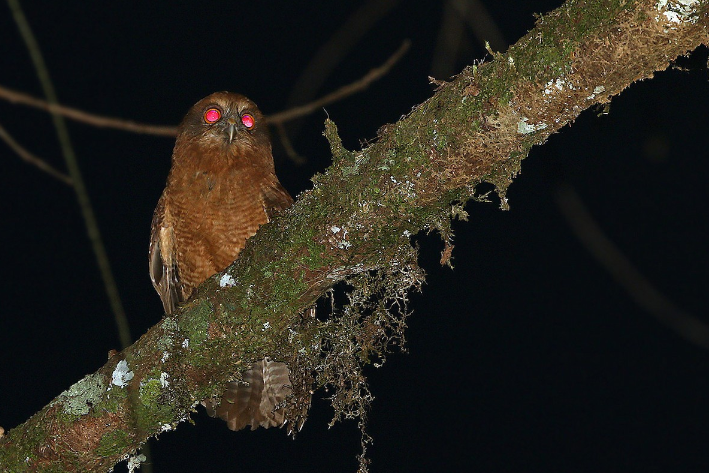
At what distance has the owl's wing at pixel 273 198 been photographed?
4.01 m

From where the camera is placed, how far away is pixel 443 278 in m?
7.75

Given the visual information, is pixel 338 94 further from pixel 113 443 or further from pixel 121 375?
pixel 113 443

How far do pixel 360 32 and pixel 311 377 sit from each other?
135 cm

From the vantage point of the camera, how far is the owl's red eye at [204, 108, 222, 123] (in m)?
4.53

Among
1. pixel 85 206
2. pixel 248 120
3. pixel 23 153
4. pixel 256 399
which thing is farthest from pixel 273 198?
pixel 85 206

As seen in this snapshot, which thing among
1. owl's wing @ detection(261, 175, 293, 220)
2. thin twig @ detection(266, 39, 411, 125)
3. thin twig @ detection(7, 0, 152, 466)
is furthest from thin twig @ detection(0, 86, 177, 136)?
owl's wing @ detection(261, 175, 293, 220)

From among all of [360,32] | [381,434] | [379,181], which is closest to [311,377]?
[379,181]

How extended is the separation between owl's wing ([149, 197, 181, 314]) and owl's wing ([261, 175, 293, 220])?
62 cm

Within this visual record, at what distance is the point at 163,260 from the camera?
14.4 ft

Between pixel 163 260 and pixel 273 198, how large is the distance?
2.79 ft

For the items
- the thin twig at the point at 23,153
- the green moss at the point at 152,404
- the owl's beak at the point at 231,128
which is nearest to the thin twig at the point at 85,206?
the thin twig at the point at 23,153

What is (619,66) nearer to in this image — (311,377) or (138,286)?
(311,377)

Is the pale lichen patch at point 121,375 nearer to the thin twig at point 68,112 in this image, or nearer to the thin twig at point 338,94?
the thin twig at point 68,112

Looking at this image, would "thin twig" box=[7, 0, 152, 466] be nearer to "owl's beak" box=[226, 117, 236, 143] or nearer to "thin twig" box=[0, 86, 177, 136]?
"thin twig" box=[0, 86, 177, 136]
